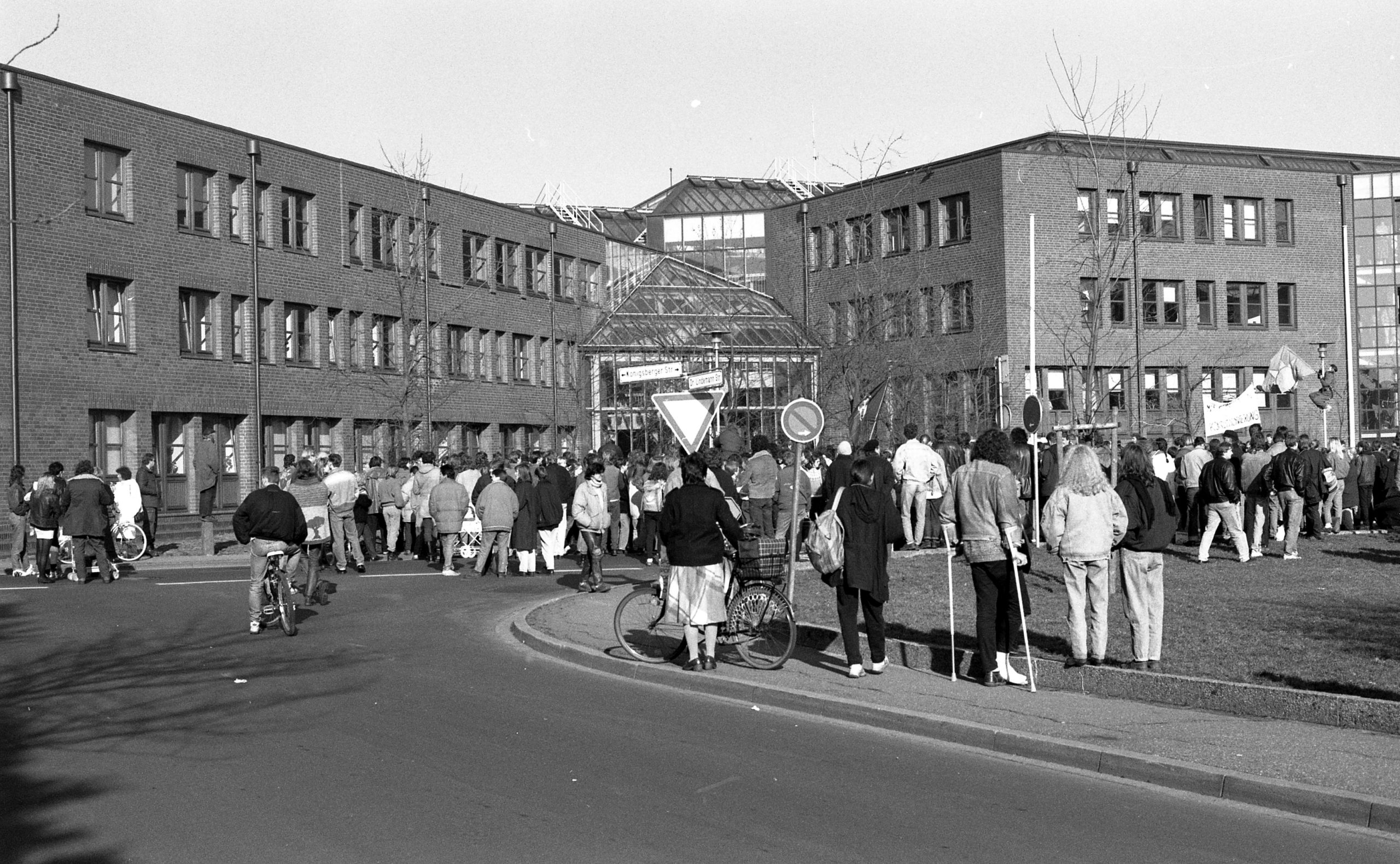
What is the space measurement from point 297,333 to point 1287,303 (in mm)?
35716

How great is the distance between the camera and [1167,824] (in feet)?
23.8

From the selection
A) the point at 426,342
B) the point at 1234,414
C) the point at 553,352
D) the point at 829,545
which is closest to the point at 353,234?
the point at 426,342

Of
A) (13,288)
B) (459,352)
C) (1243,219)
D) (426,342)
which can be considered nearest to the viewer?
(13,288)

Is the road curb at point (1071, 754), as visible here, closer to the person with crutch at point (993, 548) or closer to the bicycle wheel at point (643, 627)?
the bicycle wheel at point (643, 627)

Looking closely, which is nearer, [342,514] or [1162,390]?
[342,514]

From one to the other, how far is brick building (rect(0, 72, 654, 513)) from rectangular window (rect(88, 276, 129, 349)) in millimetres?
49

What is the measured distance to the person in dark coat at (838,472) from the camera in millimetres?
20797

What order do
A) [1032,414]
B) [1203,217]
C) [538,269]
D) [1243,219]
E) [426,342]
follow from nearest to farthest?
[1032,414] → [426,342] → [1203,217] → [1243,219] → [538,269]

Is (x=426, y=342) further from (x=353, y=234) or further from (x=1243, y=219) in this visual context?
(x=1243, y=219)

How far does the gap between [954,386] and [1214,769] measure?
37450mm

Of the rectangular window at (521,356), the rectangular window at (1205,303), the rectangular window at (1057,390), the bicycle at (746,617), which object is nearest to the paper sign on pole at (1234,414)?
the bicycle at (746,617)

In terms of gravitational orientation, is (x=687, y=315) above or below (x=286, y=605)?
above

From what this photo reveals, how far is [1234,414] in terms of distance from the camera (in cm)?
2655

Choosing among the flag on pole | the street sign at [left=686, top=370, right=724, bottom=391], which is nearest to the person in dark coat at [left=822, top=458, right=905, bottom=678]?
the street sign at [left=686, top=370, right=724, bottom=391]
